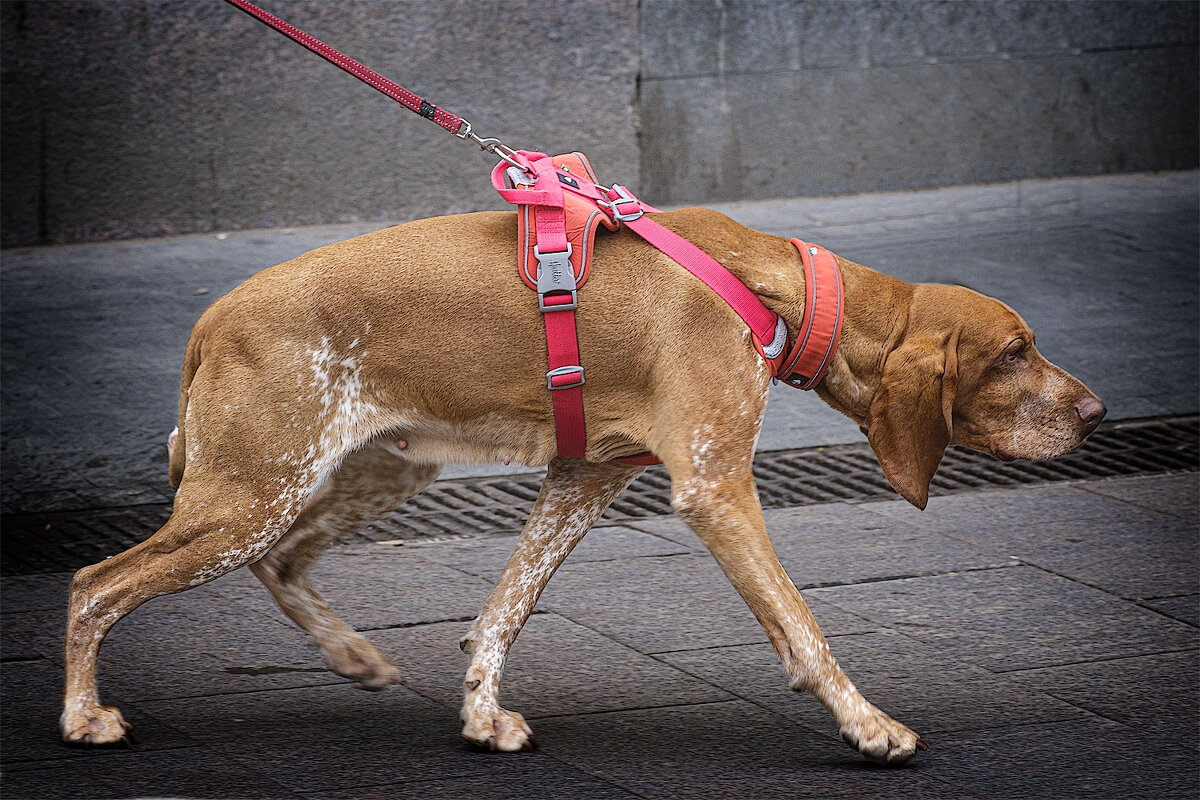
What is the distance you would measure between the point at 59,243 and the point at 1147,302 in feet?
23.7

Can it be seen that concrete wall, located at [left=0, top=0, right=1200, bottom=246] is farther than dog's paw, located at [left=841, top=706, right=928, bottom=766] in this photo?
Yes

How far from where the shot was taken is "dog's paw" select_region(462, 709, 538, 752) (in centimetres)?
393

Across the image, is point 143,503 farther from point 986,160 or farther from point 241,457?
point 986,160

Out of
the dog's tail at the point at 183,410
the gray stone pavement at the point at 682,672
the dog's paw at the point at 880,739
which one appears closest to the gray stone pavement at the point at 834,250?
the gray stone pavement at the point at 682,672

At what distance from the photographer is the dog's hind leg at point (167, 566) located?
12.6 ft

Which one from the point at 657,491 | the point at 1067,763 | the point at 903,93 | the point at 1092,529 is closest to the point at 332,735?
the point at 1067,763

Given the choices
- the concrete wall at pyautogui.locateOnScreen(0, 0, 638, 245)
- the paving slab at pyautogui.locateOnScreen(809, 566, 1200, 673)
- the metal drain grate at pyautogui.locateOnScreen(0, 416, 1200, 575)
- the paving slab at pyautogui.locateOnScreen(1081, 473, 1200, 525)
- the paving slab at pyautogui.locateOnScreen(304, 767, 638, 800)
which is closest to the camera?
the paving slab at pyautogui.locateOnScreen(304, 767, 638, 800)

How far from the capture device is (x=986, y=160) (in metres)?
11.9

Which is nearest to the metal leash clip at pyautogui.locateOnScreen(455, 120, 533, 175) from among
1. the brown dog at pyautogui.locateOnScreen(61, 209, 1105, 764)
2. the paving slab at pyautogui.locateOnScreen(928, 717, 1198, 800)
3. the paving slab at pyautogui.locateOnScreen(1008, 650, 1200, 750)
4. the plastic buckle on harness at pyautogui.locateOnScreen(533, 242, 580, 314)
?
the brown dog at pyautogui.locateOnScreen(61, 209, 1105, 764)

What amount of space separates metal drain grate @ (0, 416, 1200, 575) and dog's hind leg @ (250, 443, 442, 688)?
1500 mm

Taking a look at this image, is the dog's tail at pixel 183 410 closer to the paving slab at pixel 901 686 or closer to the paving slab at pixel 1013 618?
the paving slab at pixel 901 686

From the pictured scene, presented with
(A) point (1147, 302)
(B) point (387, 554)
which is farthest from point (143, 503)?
(A) point (1147, 302)

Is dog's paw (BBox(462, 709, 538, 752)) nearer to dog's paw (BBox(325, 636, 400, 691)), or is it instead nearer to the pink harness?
dog's paw (BBox(325, 636, 400, 691))

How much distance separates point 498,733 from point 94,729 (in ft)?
3.51
